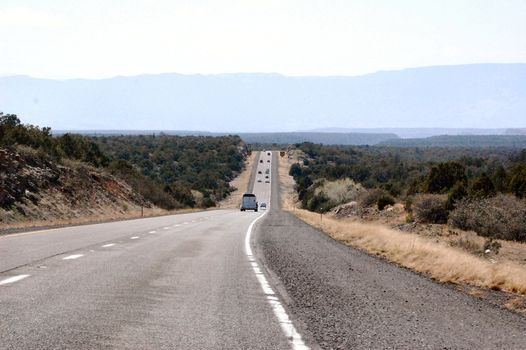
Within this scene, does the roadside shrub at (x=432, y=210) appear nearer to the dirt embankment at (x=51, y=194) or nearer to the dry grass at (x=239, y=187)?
the dirt embankment at (x=51, y=194)

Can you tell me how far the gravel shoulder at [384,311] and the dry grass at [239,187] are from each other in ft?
273

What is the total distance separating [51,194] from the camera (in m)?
39.1

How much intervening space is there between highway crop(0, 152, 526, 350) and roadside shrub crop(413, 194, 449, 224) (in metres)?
29.7

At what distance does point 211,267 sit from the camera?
45.4 feet

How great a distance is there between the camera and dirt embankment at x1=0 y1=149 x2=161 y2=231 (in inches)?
1310

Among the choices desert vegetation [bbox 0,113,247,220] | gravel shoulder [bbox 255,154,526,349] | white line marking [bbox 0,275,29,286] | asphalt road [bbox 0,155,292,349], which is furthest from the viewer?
desert vegetation [bbox 0,113,247,220]

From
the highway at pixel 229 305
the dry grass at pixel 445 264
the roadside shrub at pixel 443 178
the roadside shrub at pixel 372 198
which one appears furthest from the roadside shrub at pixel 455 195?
the highway at pixel 229 305

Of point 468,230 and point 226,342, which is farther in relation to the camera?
point 468,230

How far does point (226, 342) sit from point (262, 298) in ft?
10.1

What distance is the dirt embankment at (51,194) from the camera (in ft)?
109

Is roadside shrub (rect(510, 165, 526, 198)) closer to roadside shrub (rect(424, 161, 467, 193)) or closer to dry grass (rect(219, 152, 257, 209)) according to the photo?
roadside shrub (rect(424, 161, 467, 193))

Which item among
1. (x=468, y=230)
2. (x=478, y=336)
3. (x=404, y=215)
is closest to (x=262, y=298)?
(x=478, y=336)

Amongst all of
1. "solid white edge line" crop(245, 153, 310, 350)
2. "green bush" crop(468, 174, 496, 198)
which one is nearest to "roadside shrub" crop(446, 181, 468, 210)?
"green bush" crop(468, 174, 496, 198)

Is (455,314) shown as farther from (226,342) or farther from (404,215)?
(404,215)
